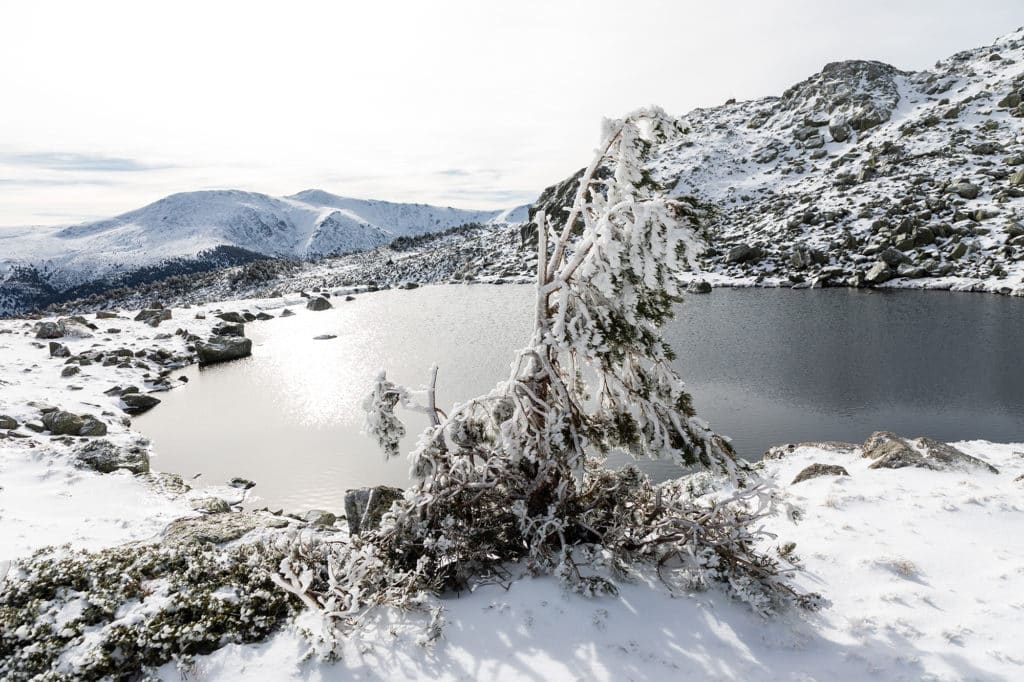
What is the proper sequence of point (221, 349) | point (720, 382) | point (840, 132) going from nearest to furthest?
point (720, 382) → point (221, 349) → point (840, 132)

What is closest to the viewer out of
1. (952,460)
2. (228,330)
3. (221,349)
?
(952,460)

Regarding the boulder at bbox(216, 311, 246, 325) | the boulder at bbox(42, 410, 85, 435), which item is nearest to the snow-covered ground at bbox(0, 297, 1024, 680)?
the boulder at bbox(42, 410, 85, 435)

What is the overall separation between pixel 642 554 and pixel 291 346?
44.1 meters

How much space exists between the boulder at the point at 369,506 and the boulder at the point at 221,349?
35.0 metres

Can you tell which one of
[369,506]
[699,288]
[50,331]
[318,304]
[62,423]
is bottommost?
[62,423]

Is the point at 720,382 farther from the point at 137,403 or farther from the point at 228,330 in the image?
the point at 228,330

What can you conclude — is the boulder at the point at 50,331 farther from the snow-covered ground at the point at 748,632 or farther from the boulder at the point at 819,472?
the boulder at the point at 819,472

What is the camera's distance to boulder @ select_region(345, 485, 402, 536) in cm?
1090

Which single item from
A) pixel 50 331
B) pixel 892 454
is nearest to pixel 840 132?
pixel 892 454

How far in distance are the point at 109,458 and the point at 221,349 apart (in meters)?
24.5

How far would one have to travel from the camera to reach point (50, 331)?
4125cm

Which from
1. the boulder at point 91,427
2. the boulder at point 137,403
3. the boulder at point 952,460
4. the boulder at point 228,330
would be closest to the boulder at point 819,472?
the boulder at point 952,460

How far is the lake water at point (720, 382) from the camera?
2012cm

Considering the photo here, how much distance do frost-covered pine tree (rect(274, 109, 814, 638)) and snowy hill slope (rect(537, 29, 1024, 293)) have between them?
1.37 metres
